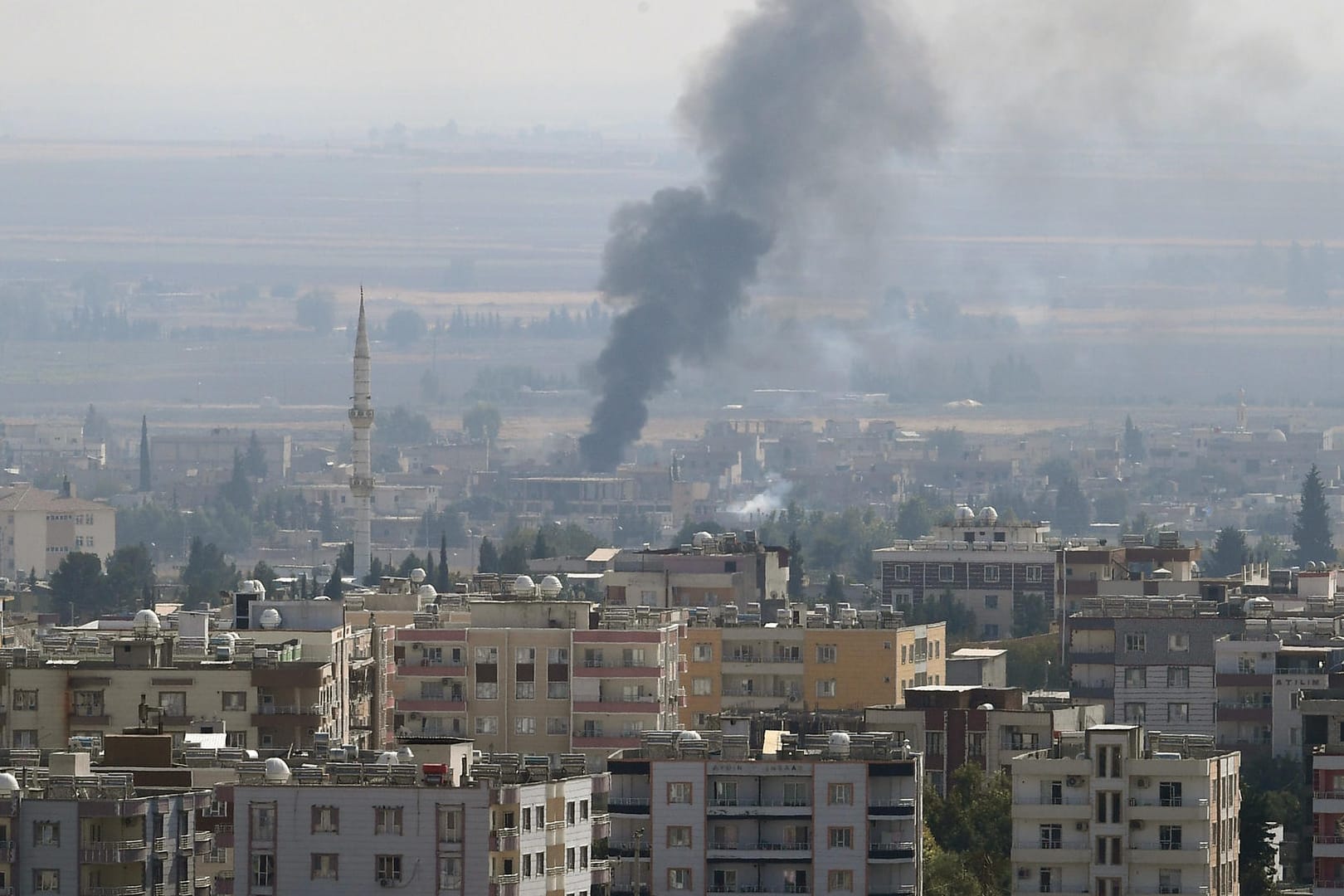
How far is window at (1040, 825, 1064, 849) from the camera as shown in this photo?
4947 cm

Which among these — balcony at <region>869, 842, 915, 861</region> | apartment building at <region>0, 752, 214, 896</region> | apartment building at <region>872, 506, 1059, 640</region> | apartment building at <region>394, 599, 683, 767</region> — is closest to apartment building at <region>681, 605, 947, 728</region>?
apartment building at <region>394, 599, 683, 767</region>

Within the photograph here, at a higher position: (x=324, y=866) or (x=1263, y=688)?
(x=1263, y=688)

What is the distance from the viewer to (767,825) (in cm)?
4934

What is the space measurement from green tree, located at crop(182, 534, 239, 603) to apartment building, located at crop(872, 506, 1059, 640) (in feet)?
77.5

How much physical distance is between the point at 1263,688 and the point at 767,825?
26.3 meters

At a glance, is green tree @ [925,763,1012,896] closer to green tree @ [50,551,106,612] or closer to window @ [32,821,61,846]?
window @ [32,821,61,846]

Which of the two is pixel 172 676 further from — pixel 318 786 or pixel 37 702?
pixel 318 786

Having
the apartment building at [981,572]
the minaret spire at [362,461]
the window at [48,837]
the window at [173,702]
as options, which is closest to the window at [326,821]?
the window at [48,837]

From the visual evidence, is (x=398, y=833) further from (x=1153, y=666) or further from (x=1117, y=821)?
(x=1153, y=666)

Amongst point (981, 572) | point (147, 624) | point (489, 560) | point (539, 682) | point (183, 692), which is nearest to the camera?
point (183, 692)

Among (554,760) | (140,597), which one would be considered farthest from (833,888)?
(140,597)

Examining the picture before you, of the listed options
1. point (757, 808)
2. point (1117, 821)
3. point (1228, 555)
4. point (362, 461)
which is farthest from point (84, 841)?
point (362, 461)

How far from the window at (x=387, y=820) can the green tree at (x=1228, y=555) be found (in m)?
113

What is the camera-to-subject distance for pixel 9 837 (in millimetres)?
44719
